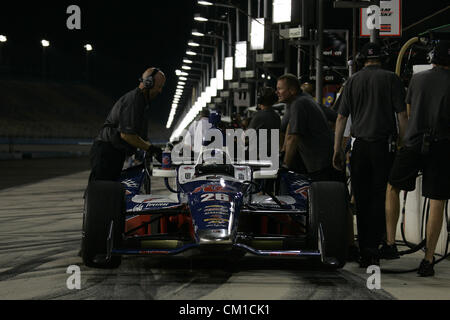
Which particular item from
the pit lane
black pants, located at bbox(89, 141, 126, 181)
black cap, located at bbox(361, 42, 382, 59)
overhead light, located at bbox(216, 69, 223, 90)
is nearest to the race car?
the pit lane

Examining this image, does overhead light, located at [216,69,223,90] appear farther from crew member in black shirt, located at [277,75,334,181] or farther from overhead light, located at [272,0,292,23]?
crew member in black shirt, located at [277,75,334,181]

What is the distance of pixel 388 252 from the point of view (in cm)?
753

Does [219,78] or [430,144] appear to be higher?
[219,78]

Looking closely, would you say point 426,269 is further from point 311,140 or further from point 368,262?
point 311,140

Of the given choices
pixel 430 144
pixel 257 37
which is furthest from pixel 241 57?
pixel 430 144

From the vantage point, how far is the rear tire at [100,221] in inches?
255

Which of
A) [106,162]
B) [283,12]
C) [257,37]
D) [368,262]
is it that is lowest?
[368,262]

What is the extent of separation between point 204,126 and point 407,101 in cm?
249

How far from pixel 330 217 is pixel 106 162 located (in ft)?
8.18

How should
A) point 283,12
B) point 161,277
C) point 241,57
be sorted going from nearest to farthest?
point 161,277
point 283,12
point 241,57

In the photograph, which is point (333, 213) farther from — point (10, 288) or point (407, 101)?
point (10, 288)

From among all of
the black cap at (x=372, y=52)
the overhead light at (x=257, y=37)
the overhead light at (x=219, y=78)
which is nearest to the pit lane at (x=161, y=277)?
the black cap at (x=372, y=52)

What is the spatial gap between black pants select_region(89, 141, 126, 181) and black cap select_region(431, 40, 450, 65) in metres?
3.13
